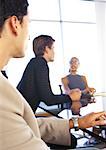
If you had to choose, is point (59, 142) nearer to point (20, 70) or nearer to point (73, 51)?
point (20, 70)

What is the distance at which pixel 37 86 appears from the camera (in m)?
1.60

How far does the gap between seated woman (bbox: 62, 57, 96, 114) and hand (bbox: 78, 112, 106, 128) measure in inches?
19.7

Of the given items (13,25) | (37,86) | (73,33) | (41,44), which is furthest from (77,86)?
(13,25)

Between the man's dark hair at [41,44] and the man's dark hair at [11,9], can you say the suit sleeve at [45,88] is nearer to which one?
the man's dark hair at [41,44]

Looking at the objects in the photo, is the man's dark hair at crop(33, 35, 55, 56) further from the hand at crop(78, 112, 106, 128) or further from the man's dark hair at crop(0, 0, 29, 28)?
the man's dark hair at crop(0, 0, 29, 28)

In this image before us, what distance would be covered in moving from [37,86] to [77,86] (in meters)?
1.86

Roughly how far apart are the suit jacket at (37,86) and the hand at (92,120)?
0.51 m

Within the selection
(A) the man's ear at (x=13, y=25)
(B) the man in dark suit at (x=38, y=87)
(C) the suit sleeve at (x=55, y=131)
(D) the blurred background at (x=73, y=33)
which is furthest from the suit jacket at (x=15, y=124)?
(D) the blurred background at (x=73, y=33)

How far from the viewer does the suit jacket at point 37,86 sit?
1.57 meters

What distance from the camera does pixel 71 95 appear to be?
1.90m

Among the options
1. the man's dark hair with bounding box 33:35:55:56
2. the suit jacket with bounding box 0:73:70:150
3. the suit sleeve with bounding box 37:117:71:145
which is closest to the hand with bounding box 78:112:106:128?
the suit sleeve with bounding box 37:117:71:145

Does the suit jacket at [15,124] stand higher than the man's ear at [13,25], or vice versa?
the man's ear at [13,25]

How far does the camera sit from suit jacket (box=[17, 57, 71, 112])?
1.57 metres

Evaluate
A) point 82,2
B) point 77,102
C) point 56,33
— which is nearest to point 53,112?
point 77,102
